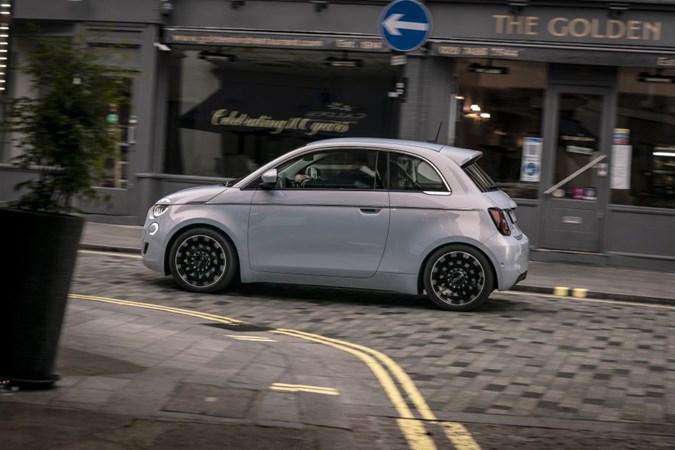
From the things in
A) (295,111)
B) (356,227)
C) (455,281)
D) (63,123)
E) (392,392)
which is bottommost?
(392,392)

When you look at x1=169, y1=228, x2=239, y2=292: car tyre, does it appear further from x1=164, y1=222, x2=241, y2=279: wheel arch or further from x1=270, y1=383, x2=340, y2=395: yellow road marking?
x1=270, y1=383, x2=340, y2=395: yellow road marking

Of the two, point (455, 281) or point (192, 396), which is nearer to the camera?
point (192, 396)

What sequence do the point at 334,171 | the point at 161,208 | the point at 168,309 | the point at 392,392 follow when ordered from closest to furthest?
1. the point at 392,392
2. the point at 168,309
3. the point at 334,171
4. the point at 161,208

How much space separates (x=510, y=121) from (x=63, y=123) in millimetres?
11065

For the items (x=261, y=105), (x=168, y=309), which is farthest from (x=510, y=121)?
(x=168, y=309)

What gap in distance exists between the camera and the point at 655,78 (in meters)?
15.1

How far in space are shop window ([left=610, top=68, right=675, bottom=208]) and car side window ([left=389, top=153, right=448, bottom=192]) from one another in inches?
246

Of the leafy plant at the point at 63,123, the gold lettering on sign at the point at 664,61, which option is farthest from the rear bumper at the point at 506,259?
the gold lettering on sign at the point at 664,61

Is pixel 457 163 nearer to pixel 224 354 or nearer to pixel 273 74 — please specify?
pixel 224 354

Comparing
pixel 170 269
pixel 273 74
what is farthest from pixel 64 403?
pixel 273 74

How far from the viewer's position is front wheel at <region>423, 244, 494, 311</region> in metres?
9.80

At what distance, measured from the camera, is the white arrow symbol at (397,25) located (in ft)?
38.9

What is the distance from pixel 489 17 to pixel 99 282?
7973mm

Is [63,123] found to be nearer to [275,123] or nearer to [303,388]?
[303,388]
